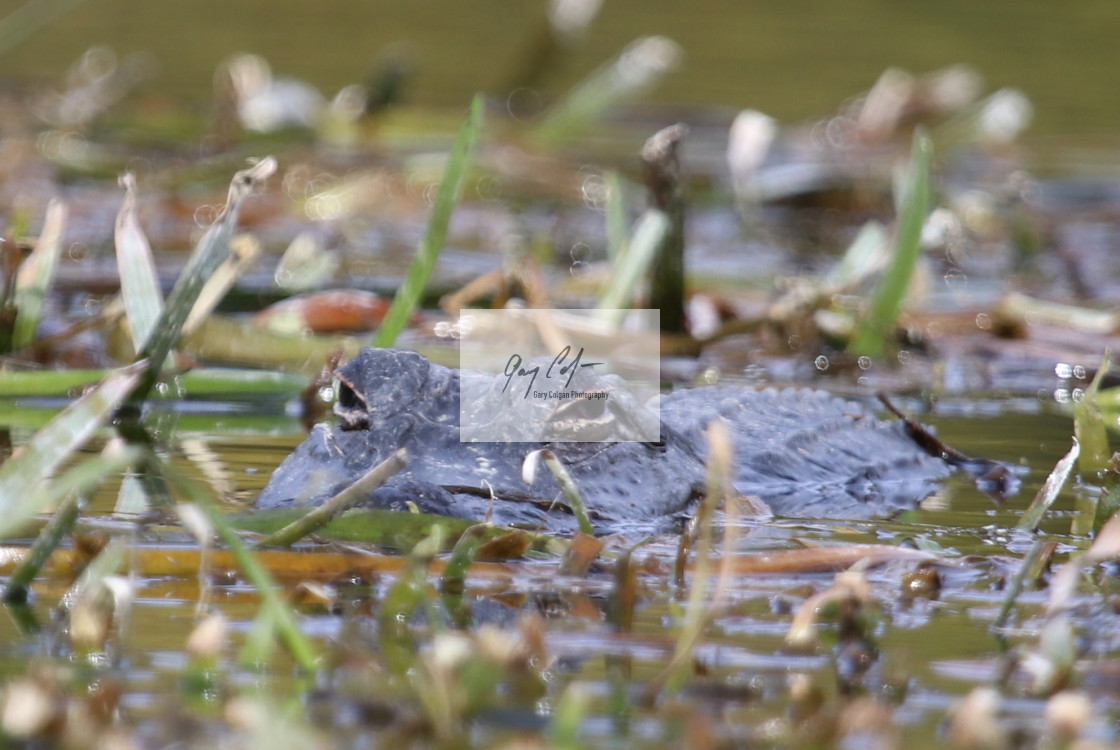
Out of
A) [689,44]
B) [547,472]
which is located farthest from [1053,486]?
[689,44]

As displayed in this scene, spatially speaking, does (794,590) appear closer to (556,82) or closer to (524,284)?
(524,284)

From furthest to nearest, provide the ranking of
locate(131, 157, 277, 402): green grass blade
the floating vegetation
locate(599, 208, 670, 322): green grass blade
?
locate(599, 208, 670, 322): green grass blade → locate(131, 157, 277, 402): green grass blade → the floating vegetation

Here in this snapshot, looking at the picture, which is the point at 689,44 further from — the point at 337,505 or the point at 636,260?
the point at 337,505

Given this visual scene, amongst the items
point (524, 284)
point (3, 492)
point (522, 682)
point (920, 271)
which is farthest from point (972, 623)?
point (920, 271)

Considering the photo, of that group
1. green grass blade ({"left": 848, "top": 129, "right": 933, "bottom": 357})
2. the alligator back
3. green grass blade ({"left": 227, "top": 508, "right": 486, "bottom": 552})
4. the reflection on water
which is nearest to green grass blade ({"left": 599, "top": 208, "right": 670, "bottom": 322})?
green grass blade ({"left": 848, "top": 129, "right": 933, "bottom": 357})

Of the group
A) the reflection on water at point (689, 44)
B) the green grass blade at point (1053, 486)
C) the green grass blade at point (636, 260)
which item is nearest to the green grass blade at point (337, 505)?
the green grass blade at point (1053, 486)

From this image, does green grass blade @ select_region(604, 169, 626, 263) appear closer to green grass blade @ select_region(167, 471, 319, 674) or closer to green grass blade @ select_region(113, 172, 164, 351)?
green grass blade @ select_region(113, 172, 164, 351)
